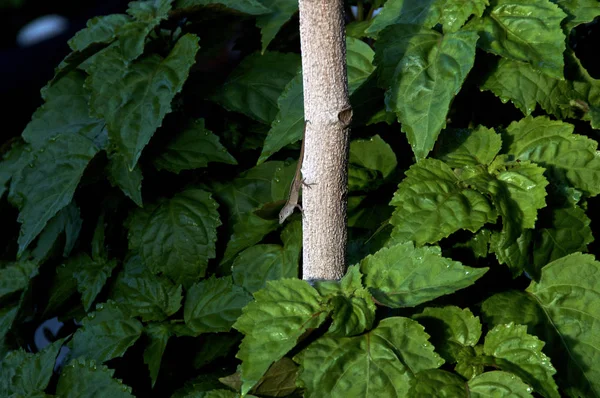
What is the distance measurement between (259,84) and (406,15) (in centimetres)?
47

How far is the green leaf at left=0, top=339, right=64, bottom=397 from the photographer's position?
1.70 metres

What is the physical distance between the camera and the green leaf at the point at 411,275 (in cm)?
131

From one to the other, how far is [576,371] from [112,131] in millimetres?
1067

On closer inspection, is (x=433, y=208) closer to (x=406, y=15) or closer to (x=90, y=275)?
(x=406, y=15)

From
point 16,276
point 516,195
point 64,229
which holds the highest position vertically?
point 516,195

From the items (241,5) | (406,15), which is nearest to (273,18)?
(241,5)

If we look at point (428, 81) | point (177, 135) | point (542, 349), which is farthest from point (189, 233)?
point (542, 349)

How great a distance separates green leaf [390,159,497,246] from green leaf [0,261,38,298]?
108cm

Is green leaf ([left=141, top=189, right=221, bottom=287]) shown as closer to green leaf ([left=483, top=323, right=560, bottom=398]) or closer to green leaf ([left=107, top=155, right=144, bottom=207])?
green leaf ([left=107, top=155, right=144, bottom=207])

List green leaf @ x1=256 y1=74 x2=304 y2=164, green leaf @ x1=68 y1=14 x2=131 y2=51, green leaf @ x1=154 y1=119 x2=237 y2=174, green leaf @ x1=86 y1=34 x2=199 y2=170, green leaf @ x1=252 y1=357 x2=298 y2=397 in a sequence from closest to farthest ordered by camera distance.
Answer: green leaf @ x1=252 y1=357 x2=298 y2=397 < green leaf @ x1=256 y1=74 x2=304 y2=164 < green leaf @ x1=86 y1=34 x2=199 y2=170 < green leaf @ x1=154 y1=119 x2=237 y2=174 < green leaf @ x1=68 y1=14 x2=131 y2=51

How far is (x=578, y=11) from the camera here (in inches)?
63.8

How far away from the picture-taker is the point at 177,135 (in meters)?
1.93

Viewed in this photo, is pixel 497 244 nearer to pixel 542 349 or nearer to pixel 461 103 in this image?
pixel 542 349

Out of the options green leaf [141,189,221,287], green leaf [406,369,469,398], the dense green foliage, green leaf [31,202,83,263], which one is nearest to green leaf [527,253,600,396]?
the dense green foliage
